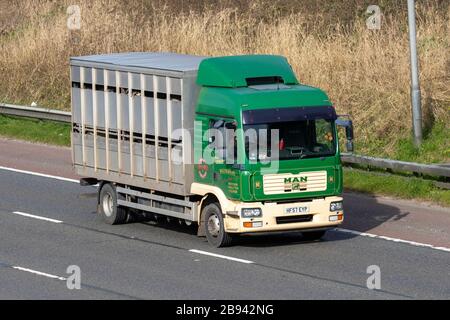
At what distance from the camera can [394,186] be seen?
23.4 metres

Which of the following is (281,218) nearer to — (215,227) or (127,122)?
(215,227)

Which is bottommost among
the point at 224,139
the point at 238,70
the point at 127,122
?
the point at 224,139

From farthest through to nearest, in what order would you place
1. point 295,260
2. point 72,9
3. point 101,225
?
1. point 72,9
2. point 101,225
3. point 295,260

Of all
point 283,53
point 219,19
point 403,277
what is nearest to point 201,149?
point 403,277

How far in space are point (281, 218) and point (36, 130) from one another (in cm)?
1404

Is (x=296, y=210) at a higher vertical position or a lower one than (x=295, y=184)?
lower

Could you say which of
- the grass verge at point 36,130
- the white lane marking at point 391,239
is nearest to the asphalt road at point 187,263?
the white lane marking at point 391,239

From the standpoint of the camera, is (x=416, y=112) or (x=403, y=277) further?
(x=416, y=112)

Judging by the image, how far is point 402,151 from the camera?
2552 cm

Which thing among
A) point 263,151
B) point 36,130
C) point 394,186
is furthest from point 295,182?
point 36,130

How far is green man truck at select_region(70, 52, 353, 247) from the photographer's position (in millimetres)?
18359

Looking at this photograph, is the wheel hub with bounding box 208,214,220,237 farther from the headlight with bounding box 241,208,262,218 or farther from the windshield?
the windshield

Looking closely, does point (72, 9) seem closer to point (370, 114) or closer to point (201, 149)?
point (370, 114)

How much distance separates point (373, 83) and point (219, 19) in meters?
6.56
